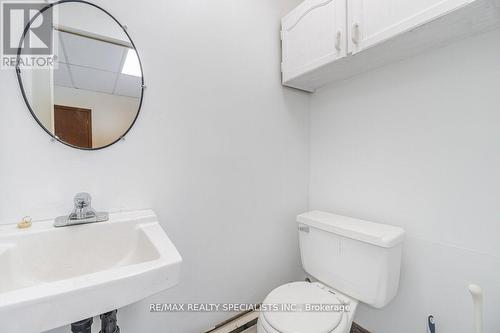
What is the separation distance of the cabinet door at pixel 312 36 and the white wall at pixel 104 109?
0.91 metres

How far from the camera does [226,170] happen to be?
126 cm

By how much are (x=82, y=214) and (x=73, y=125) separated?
353mm

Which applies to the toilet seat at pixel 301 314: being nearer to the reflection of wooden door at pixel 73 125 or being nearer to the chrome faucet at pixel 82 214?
the chrome faucet at pixel 82 214

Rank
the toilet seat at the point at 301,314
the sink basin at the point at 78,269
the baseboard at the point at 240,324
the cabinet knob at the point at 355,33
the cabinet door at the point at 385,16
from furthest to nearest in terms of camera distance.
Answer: the baseboard at the point at 240,324
the cabinet knob at the point at 355,33
the toilet seat at the point at 301,314
the cabinet door at the point at 385,16
the sink basin at the point at 78,269

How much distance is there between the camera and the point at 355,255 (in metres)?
1.10

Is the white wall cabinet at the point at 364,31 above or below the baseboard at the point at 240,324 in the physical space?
above

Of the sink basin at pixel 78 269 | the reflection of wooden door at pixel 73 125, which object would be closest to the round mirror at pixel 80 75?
the reflection of wooden door at pixel 73 125

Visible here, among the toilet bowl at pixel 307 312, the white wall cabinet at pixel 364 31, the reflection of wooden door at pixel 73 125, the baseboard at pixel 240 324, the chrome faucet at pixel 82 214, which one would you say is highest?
the white wall cabinet at pixel 364 31

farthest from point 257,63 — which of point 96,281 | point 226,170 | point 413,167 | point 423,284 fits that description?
point 423,284

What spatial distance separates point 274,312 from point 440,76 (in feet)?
4.34

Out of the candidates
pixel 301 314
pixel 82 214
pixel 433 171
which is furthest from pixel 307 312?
pixel 82 214

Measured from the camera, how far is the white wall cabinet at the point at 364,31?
823 mm

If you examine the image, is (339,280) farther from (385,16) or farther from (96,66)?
(96,66)

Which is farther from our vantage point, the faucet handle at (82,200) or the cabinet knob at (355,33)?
the cabinet knob at (355,33)
